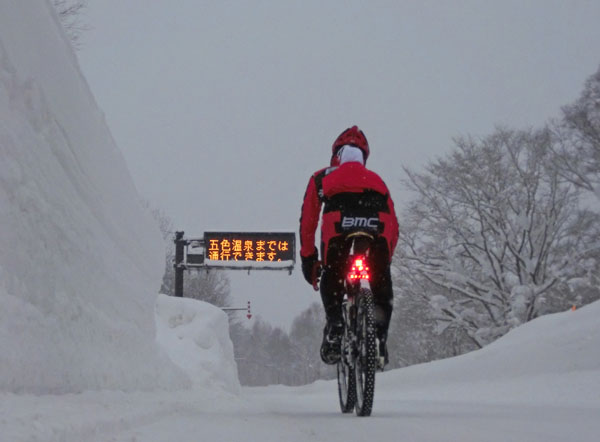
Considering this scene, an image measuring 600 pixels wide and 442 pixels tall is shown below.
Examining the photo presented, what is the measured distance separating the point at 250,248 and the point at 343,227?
19626 millimetres

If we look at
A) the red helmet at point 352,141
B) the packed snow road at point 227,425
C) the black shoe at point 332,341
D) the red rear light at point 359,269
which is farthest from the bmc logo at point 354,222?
the packed snow road at point 227,425

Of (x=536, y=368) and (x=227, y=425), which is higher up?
(x=536, y=368)

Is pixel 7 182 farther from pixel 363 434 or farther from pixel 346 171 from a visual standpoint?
pixel 346 171

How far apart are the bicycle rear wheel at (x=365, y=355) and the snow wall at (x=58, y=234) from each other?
4.93 ft

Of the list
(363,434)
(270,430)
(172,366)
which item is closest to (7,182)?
(270,430)

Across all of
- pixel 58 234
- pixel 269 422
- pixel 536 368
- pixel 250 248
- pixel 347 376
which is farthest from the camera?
pixel 250 248

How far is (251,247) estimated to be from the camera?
24125 mm

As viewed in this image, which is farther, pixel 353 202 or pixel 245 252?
pixel 245 252

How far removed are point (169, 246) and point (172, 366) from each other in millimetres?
41317

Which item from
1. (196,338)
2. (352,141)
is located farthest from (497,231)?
(352,141)

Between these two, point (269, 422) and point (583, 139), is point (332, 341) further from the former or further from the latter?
point (583, 139)

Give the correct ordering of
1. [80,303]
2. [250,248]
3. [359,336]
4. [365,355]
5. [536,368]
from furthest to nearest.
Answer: [250,248]
[536,368]
[359,336]
[365,355]
[80,303]

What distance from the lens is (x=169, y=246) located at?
155 feet

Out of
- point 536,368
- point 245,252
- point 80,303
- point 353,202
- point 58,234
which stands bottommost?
point 536,368
